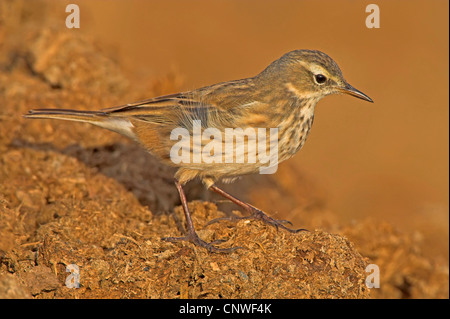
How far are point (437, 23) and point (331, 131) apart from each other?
6068 mm

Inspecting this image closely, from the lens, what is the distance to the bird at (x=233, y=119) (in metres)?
5.02

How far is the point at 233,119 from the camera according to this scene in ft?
16.8

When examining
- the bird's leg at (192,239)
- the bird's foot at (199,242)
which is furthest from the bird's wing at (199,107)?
the bird's foot at (199,242)

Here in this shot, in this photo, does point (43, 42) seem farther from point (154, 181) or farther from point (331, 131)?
point (331, 131)

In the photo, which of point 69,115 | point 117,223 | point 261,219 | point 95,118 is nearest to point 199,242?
point 261,219

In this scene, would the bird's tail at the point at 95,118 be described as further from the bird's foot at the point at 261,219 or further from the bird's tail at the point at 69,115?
the bird's foot at the point at 261,219

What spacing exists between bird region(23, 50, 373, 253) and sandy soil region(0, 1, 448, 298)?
455 millimetres

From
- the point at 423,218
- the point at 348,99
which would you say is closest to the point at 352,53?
the point at 348,99

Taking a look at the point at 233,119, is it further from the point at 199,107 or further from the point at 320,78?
the point at 320,78

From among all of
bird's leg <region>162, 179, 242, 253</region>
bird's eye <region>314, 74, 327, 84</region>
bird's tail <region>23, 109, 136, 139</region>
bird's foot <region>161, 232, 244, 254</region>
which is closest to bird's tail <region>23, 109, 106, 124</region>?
bird's tail <region>23, 109, 136, 139</region>

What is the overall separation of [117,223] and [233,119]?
1.51m

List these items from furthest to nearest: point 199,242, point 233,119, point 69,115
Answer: point 69,115
point 233,119
point 199,242

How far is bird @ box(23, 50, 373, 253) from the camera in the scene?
5023 millimetres

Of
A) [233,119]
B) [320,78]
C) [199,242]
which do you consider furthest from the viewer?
[320,78]
